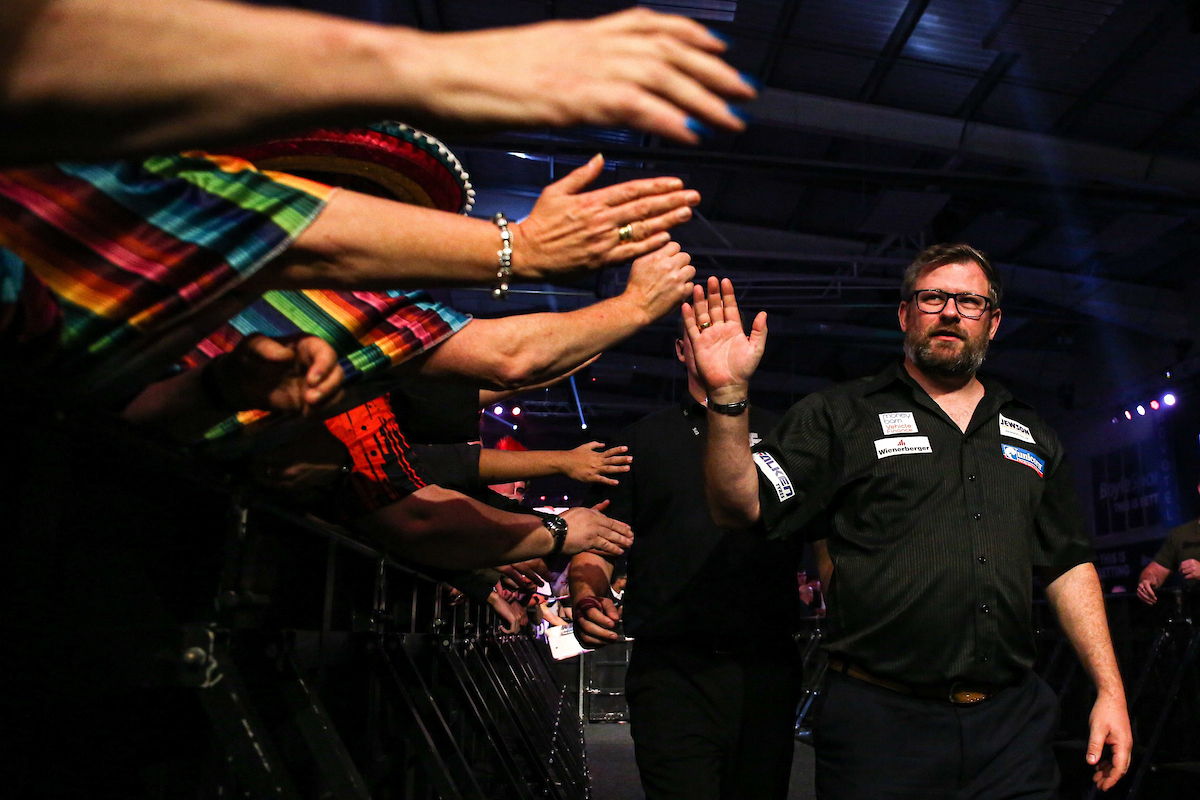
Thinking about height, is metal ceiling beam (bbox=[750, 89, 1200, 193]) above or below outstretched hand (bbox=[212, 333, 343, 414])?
above

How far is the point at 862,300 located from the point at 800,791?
6.77m

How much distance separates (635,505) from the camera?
297 centimetres

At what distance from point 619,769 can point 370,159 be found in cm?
530

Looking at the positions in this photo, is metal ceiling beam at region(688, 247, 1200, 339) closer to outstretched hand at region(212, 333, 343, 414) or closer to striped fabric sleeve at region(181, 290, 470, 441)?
striped fabric sleeve at region(181, 290, 470, 441)

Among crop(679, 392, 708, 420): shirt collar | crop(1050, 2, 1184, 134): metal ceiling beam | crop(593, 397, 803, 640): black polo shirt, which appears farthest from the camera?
crop(1050, 2, 1184, 134): metal ceiling beam

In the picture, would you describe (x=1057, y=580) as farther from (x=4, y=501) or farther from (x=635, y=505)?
(x=4, y=501)

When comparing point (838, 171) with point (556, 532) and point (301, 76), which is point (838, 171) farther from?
point (301, 76)

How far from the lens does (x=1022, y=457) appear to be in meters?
2.28

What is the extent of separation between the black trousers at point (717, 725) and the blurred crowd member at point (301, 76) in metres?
1.94

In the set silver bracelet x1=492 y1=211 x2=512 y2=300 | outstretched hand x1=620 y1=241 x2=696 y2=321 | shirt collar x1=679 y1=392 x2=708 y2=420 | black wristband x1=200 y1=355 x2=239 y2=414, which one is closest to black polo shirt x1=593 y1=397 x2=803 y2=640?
shirt collar x1=679 y1=392 x2=708 y2=420

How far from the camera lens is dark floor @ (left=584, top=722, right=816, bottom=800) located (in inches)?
198

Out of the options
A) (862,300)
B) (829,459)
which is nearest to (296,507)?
(829,459)

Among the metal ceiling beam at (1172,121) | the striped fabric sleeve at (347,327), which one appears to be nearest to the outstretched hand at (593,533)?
the striped fabric sleeve at (347,327)

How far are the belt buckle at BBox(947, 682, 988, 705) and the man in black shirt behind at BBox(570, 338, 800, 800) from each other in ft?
1.96
